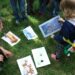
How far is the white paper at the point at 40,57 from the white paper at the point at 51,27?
0.39 metres

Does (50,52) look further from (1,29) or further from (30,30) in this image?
(1,29)

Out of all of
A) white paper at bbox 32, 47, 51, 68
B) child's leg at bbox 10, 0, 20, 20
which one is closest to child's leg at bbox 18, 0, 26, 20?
child's leg at bbox 10, 0, 20, 20

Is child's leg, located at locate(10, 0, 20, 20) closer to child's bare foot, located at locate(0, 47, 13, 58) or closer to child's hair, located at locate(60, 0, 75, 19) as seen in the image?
child's bare foot, located at locate(0, 47, 13, 58)

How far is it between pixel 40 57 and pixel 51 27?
708mm

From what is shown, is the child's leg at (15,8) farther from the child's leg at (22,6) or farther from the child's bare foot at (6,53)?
the child's bare foot at (6,53)

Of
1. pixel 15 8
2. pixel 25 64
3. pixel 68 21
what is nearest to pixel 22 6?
pixel 15 8

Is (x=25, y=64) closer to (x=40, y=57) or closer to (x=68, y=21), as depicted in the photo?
(x=40, y=57)

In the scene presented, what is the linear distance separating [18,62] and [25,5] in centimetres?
115

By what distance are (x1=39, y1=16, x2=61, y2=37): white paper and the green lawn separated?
3.9 inches

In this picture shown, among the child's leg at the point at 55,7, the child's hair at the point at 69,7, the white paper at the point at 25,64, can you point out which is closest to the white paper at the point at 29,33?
the white paper at the point at 25,64

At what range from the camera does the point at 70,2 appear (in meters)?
3.93

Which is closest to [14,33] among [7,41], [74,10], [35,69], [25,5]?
[7,41]

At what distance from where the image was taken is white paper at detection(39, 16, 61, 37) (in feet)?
17.1

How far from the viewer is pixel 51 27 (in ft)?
17.2
